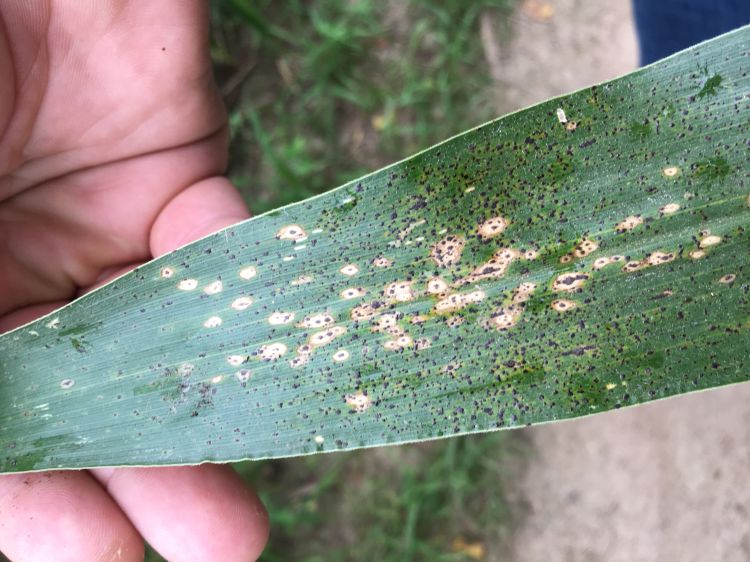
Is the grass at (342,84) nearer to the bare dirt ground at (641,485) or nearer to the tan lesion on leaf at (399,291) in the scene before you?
the bare dirt ground at (641,485)

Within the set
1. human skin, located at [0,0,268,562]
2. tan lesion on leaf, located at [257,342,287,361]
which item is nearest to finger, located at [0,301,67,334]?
human skin, located at [0,0,268,562]

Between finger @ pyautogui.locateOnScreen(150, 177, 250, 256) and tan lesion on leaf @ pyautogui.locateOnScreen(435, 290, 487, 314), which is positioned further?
finger @ pyautogui.locateOnScreen(150, 177, 250, 256)

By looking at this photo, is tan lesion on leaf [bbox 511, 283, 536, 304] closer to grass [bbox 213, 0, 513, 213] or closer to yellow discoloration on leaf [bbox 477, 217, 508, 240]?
yellow discoloration on leaf [bbox 477, 217, 508, 240]

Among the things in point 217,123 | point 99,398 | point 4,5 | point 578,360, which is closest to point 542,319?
point 578,360

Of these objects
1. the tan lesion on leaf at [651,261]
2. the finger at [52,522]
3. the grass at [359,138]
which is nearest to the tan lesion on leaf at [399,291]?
the tan lesion on leaf at [651,261]

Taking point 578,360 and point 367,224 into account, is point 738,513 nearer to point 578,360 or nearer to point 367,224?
point 578,360

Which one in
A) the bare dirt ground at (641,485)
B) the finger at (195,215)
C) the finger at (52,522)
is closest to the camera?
the finger at (52,522)
